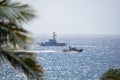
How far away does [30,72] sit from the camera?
8.55 m

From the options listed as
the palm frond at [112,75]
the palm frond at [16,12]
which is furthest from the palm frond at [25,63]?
the palm frond at [112,75]

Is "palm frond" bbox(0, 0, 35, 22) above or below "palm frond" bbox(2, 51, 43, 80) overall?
above

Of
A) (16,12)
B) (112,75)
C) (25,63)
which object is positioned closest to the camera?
(16,12)

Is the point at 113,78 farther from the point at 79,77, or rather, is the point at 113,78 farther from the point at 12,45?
the point at 79,77

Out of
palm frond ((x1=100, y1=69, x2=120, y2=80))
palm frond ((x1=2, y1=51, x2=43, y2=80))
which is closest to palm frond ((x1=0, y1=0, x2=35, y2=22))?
palm frond ((x1=2, y1=51, x2=43, y2=80))

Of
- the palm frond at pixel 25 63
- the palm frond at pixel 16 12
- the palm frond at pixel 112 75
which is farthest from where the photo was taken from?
the palm frond at pixel 112 75

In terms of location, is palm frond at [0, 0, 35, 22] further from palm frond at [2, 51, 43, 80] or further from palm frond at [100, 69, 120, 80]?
palm frond at [100, 69, 120, 80]

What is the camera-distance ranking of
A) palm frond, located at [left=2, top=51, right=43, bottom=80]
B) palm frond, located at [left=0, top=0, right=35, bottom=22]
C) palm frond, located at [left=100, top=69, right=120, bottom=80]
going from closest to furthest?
palm frond, located at [left=0, top=0, right=35, bottom=22] < palm frond, located at [left=2, top=51, right=43, bottom=80] < palm frond, located at [left=100, top=69, right=120, bottom=80]

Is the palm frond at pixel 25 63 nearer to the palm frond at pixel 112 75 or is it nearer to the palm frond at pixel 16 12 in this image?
the palm frond at pixel 16 12

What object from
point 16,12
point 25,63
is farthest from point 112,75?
point 16,12

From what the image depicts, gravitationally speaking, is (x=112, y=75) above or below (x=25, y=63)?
below

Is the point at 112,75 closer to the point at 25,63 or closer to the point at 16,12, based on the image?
the point at 25,63

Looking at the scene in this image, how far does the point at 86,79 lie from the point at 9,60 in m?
76.5

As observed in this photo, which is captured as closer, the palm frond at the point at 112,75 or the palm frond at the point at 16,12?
the palm frond at the point at 16,12
